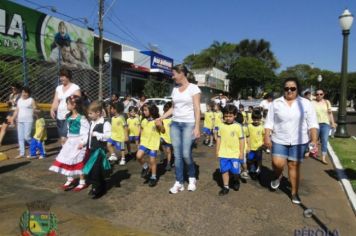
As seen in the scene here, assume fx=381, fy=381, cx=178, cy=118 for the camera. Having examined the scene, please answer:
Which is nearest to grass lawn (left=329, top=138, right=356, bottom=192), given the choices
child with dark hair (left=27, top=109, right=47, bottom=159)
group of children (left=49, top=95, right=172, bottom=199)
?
group of children (left=49, top=95, right=172, bottom=199)

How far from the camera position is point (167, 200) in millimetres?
5426

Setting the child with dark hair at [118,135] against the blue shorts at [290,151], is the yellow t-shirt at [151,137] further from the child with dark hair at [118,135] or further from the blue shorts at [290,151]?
the blue shorts at [290,151]

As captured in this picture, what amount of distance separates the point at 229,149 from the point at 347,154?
5.09 m

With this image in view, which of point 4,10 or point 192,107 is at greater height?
point 4,10

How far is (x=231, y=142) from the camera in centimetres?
596

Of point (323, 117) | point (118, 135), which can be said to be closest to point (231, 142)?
point (118, 135)

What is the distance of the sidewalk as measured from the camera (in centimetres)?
436

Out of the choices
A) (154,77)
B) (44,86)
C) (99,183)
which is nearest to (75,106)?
(99,183)

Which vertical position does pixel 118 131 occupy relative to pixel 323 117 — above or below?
below

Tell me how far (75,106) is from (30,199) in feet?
4.85

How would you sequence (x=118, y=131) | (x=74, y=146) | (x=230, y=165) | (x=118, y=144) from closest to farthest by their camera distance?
(x=74, y=146) → (x=230, y=165) → (x=118, y=131) → (x=118, y=144)

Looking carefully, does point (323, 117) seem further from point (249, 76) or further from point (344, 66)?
point (249, 76)

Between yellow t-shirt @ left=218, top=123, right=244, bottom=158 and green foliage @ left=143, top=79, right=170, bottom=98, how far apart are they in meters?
22.9

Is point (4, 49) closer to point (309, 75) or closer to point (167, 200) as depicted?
point (167, 200)
